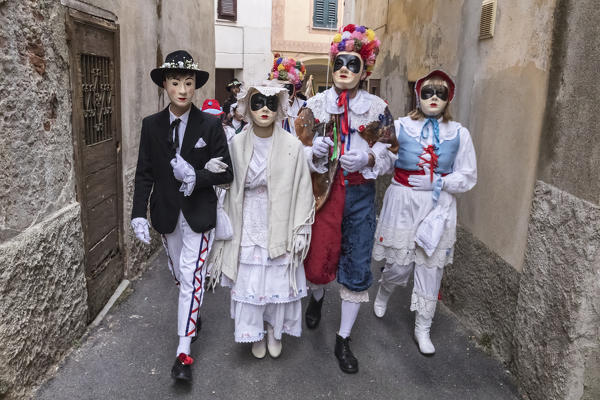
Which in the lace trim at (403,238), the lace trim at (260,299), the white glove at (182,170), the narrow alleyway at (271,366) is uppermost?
the white glove at (182,170)

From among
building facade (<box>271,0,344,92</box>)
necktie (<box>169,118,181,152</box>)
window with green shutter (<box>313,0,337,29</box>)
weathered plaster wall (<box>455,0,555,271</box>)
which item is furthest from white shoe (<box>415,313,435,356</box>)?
window with green shutter (<box>313,0,337,29</box>)

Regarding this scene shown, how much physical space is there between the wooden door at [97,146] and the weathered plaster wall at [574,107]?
3108mm

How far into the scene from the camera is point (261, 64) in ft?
61.4

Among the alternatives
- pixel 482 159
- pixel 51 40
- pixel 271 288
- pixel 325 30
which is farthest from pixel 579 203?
pixel 325 30

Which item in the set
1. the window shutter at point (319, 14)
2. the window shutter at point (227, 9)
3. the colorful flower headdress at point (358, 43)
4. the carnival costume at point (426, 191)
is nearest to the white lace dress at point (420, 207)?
the carnival costume at point (426, 191)

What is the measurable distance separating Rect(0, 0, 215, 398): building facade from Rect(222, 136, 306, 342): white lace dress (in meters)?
1.11

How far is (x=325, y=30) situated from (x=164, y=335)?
57.2 feet

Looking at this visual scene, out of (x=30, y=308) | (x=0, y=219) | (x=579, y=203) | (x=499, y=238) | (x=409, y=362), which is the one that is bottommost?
(x=409, y=362)

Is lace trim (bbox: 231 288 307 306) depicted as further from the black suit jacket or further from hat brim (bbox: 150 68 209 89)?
hat brim (bbox: 150 68 209 89)

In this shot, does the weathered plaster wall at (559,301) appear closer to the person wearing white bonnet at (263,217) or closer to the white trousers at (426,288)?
the white trousers at (426,288)

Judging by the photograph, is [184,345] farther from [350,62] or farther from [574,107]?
[574,107]

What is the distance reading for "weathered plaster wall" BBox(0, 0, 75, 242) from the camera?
9.28 ft

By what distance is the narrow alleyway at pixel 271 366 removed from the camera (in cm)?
332

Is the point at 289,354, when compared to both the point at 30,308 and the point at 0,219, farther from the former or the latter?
the point at 0,219
